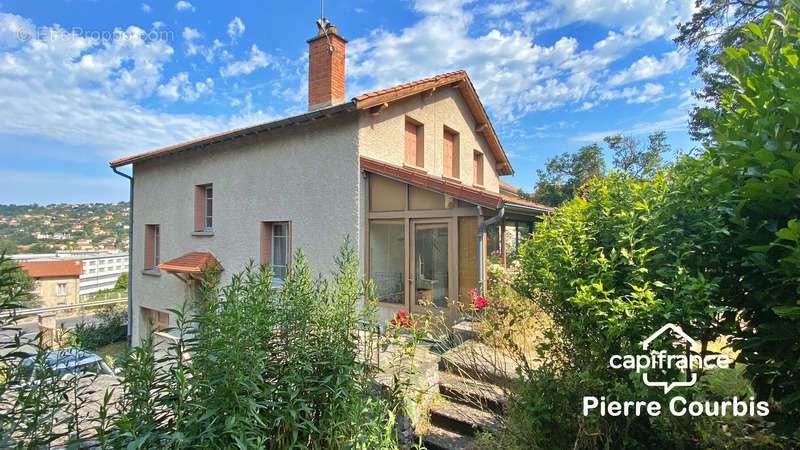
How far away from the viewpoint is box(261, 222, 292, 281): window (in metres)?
9.68

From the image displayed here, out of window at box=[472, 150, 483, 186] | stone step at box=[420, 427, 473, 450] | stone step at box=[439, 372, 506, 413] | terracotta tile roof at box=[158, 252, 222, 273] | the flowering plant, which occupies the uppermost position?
window at box=[472, 150, 483, 186]

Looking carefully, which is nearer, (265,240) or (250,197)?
(265,240)

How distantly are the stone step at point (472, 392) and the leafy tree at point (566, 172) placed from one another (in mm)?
19893

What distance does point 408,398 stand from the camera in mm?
3619

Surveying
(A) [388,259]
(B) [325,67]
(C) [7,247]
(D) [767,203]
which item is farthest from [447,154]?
(C) [7,247]

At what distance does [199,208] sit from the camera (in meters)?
11.6

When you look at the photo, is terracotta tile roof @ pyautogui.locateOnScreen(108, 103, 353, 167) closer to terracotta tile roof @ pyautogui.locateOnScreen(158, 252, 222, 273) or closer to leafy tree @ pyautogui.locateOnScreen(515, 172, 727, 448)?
terracotta tile roof @ pyautogui.locateOnScreen(158, 252, 222, 273)

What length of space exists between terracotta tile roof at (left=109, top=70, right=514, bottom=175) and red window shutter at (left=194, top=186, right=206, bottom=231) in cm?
146

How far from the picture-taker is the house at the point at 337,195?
7.41 m

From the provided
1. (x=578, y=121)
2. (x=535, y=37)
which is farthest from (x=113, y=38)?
(x=578, y=121)

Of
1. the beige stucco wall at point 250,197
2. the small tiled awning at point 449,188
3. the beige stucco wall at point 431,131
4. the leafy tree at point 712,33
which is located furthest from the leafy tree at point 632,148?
the beige stucco wall at point 250,197

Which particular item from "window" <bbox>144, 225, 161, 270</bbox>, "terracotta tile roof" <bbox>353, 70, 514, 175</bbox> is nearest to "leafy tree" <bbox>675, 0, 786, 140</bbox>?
"terracotta tile roof" <bbox>353, 70, 514, 175</bbox>

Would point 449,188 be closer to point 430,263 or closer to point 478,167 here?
point 430,263

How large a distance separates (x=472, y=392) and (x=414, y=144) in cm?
733
